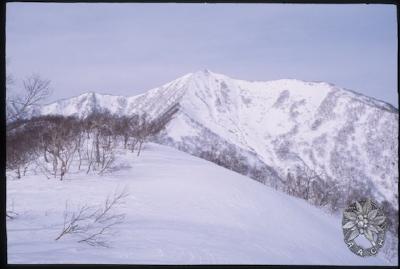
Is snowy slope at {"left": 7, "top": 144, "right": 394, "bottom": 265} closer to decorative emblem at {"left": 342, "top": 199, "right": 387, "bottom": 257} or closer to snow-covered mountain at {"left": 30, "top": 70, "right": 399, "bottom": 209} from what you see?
decorative emblem at {"left": 342, "top": 199, "right": 387, "bottom": 257}

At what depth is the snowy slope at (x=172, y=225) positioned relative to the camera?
4043mm

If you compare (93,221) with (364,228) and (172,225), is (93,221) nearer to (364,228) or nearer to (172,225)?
(172,225)

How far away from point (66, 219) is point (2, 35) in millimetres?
1930

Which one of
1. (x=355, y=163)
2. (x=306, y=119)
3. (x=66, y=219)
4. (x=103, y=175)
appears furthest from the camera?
(x=306, y=119)

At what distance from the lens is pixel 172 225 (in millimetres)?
4445

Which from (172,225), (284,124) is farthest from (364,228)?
(284,124)

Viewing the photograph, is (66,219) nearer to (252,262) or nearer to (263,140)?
(252,262)

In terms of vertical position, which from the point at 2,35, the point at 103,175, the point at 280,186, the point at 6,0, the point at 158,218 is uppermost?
the point at 6,0

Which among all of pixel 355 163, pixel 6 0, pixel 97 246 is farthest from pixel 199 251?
pixel 355 163

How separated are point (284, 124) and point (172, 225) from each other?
320 centimetres

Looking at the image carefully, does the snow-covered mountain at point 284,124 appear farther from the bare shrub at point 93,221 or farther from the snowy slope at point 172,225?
the bare shrub at point 93,221

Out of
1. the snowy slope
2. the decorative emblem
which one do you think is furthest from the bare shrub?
the decorative emblem

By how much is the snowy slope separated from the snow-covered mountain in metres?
0.84

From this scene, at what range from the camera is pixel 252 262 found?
408 centimetres
